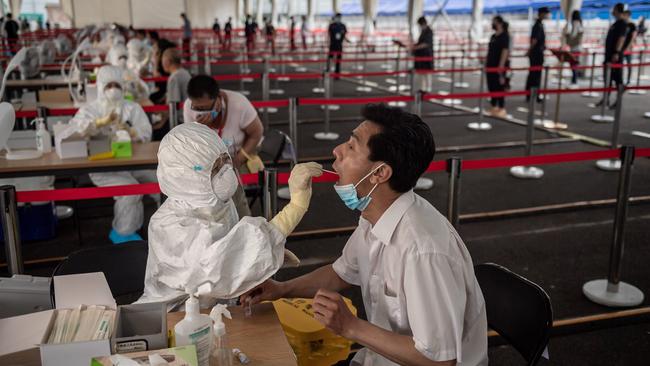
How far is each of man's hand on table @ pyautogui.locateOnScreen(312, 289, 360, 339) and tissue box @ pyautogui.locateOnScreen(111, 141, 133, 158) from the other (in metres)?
3.00

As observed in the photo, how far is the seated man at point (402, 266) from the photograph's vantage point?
5.55 feet

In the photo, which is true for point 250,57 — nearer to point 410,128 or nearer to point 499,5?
point 499,5


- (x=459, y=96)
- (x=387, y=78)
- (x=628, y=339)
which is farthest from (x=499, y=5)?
(x=628, y=339)

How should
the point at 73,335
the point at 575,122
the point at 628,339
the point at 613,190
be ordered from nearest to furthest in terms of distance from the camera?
1. the point at 73,335
2. the point at 628,339
3. the point at 613,190
4. the point at 575,122

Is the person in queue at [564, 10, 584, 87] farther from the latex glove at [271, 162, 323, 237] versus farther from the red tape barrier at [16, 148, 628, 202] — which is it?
the latex glove at [271, 162, 323, 237]

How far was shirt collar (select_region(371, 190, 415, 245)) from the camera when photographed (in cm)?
188

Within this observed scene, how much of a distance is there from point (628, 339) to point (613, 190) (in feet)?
10.4

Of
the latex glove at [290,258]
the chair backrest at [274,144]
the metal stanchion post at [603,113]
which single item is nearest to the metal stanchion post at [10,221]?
the latex glove at [290,258]

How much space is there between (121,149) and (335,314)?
3.08 metres

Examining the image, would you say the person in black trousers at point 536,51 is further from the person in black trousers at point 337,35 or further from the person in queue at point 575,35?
the person in black trousers at point 337,35

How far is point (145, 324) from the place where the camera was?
1.76m

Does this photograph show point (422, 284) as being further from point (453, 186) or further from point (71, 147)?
point (71, 147)

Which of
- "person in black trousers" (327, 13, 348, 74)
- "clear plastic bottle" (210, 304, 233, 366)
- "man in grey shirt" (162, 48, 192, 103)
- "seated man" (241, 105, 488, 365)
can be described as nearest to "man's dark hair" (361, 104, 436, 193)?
"seated man" (241, 105, 488, 365)

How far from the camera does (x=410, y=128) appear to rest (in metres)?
1.85
